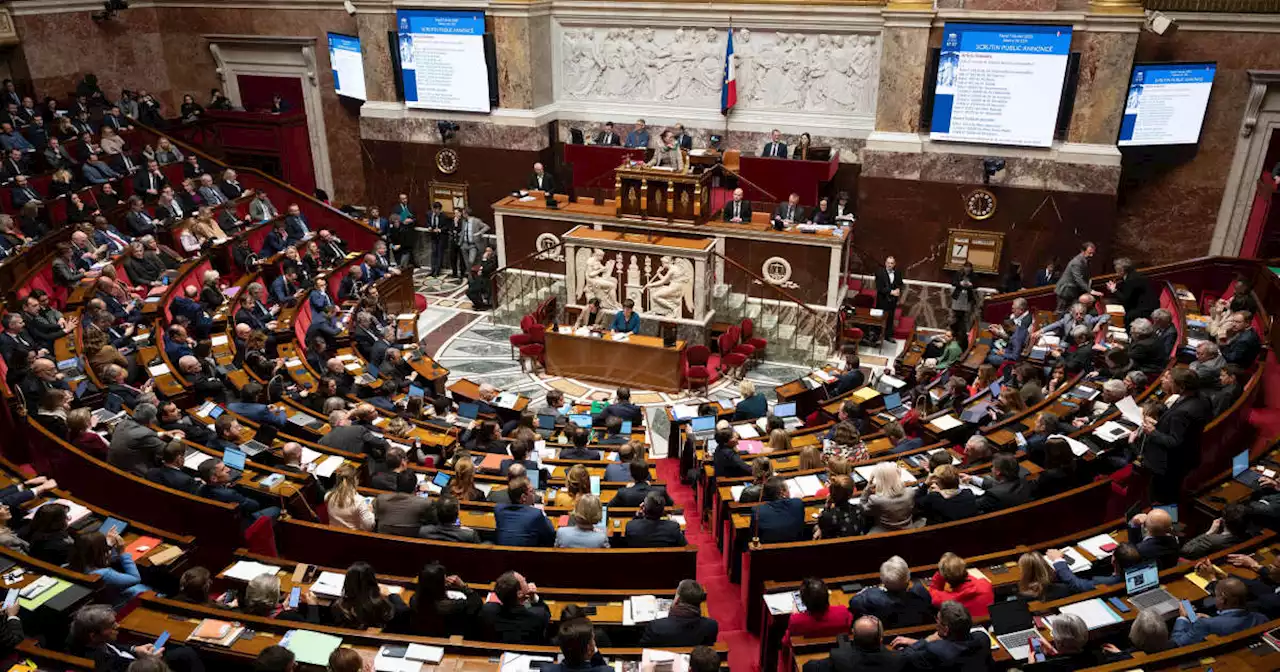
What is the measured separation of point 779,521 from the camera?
6.86 metres

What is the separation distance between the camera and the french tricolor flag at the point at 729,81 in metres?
16.5

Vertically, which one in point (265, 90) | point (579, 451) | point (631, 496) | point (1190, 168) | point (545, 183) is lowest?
point (579, 451)

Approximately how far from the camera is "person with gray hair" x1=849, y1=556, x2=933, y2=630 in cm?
574

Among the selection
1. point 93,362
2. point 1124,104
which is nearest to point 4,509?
point 93,362

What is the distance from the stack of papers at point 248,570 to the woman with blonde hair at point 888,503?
4.59 metres

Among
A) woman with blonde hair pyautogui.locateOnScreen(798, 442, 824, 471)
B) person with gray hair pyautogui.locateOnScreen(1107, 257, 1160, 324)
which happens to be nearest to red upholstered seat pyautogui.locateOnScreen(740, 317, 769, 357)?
person with gray hair pyautogui.locateOnScreen(1107, 257, 1160, 324)

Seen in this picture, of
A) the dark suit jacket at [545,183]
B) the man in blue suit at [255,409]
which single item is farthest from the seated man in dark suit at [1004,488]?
the dark suit jacket at [545,183]

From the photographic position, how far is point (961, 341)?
44.2 ft

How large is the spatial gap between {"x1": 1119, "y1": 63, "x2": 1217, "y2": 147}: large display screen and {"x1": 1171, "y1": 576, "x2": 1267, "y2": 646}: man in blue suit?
1102 cm

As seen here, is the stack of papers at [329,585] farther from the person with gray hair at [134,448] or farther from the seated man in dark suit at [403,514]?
the person with gray hair at [134,448]

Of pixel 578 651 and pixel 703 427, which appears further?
pixel 703 427

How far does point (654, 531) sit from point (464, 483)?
1920 millimetres

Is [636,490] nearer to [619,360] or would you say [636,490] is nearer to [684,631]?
[684,631]

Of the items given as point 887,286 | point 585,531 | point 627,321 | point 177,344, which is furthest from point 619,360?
point 585,531
